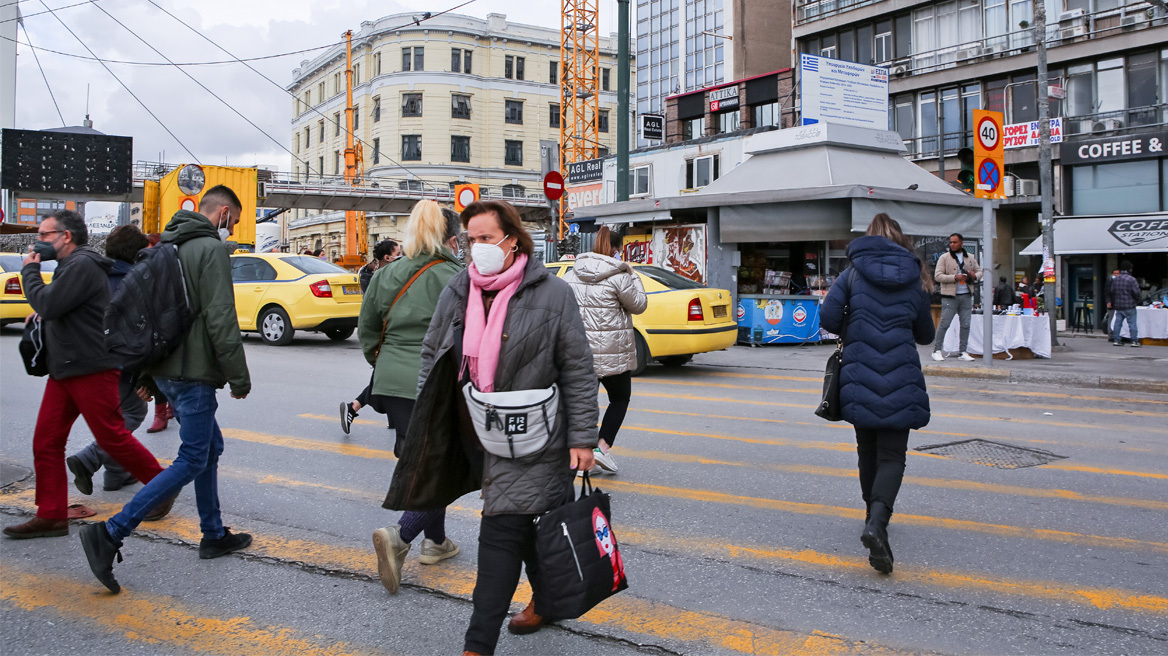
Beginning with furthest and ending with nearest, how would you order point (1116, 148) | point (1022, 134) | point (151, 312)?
point (1022, 134) → point (1116, 148) → point (151, 312)

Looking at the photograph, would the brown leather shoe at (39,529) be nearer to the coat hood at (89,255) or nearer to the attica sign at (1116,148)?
the coat hood at (89,255)

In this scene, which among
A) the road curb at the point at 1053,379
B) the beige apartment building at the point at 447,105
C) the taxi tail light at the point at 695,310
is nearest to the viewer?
the road curb at the point at 1053,379

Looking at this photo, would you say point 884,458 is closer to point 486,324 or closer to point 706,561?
point 706,561

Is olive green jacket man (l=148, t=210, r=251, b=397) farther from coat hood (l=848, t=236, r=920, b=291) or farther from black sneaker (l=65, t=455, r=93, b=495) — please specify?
coat hood (l=848, t=236, r=920, b=291)

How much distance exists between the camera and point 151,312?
4.19 metres

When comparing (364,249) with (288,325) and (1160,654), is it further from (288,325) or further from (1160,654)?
(1160,654)

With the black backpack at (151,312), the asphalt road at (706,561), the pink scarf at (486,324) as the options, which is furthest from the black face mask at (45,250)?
the pink scarf at (486,324)

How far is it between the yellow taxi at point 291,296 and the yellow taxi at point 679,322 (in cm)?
587

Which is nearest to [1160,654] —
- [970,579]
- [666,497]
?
[970,579]

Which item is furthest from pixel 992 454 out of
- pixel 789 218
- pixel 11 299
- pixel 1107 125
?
pixel 1107 125

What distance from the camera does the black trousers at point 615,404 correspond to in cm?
624

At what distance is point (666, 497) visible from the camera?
567cm

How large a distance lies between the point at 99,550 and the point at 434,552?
146 cm

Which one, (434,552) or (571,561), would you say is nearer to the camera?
(571,561)
